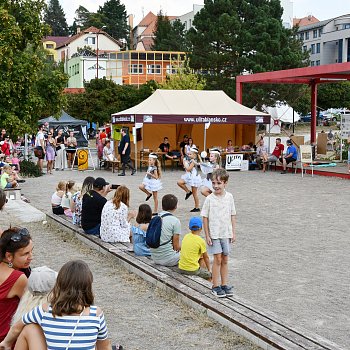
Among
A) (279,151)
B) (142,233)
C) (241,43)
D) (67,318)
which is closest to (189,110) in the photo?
(279,151)

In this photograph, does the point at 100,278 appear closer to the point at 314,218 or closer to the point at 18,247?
the point at 18,247

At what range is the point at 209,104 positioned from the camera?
86.8ft

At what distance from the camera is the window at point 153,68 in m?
→ 73.7

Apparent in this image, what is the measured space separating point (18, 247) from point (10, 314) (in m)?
0.46

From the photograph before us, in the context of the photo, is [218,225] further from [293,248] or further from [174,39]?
[174,39]

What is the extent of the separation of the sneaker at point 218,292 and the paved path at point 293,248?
59cm

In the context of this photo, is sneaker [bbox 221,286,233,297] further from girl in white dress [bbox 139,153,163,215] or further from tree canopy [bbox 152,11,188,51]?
tree canopy [bbox 152,11,188,51]

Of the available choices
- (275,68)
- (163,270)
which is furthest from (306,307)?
(275,68)

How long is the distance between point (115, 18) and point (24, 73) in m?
102

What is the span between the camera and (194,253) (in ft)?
23.6

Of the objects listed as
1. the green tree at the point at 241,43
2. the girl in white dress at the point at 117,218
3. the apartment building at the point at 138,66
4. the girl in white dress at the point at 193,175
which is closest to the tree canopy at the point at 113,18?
the apartment building at the point at 138,66

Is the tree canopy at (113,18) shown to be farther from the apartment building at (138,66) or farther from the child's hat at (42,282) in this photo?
the child's hat at (42,282)

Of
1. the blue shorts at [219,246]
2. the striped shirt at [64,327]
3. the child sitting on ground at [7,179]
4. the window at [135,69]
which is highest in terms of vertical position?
the window at [135,69]

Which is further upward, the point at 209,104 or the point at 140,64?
the point at 140,64
